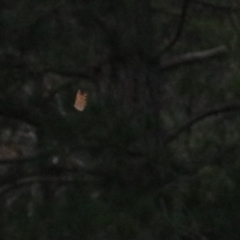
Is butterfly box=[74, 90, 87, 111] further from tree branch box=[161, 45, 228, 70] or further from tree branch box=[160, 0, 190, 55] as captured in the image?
tree branch box=[161, 45, 228, 70]

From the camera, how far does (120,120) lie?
416cm

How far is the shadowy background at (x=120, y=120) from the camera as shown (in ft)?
13.0

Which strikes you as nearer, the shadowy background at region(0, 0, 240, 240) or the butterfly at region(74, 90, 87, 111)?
the shadowy background at region(0, 0, 240, 240)

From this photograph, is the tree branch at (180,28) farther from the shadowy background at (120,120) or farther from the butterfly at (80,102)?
the butterfly at (80,102)

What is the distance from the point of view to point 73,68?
15.9ft

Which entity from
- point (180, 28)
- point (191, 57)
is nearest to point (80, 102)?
point (180, 28)

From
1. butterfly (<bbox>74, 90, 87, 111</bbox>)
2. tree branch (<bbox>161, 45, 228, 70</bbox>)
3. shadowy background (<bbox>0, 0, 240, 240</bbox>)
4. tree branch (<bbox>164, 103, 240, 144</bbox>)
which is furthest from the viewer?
tree branch (<bbox>161, 45, 228, 70</bbox>)

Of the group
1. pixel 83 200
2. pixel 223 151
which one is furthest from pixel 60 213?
pixel 223 151

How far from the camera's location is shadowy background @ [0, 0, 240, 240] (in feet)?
13.0

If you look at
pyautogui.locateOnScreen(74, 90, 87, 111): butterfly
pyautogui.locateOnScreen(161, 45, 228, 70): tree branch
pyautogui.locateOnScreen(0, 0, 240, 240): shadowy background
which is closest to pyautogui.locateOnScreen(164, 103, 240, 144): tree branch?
pyautogui.locateOnScreen(0, 0, 240, 240): shadowy background

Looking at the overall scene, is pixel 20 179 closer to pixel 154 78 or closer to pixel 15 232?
pixel 15 232

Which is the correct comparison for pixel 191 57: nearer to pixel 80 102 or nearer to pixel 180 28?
pixel 180 28

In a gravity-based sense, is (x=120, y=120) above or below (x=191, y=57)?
below

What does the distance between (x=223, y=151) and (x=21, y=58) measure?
91cm
